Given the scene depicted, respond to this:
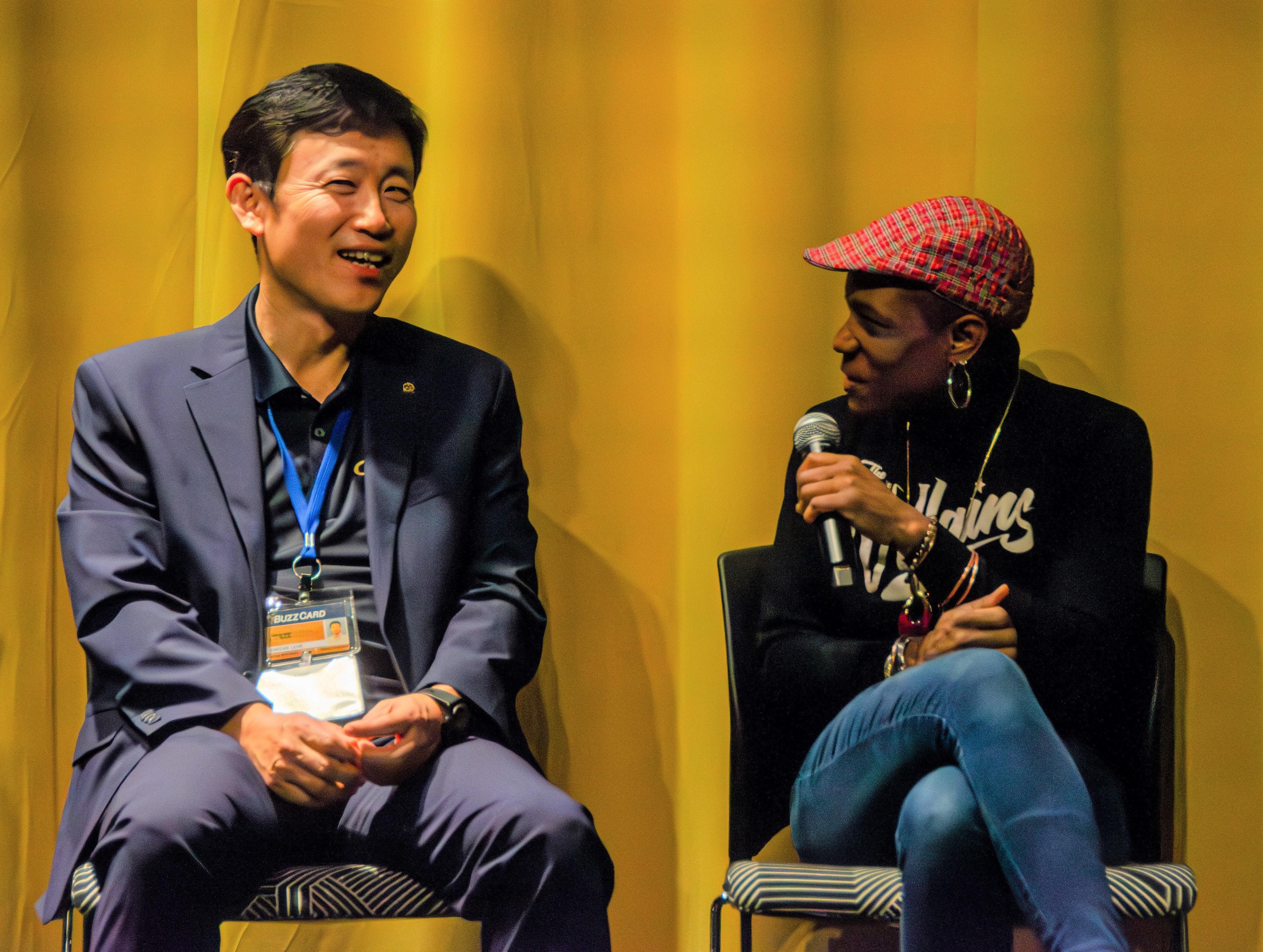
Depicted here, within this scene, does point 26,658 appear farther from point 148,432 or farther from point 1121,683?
point 1121,683

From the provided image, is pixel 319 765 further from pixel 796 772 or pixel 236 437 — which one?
pixel 796 772

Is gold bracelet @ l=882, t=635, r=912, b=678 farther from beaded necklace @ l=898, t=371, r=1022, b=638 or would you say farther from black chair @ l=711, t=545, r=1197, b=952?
black chair @ l=711, t=545, r=1197, b=952

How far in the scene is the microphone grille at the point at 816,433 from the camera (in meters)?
1.78

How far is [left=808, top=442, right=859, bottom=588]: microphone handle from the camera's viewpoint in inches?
63.2

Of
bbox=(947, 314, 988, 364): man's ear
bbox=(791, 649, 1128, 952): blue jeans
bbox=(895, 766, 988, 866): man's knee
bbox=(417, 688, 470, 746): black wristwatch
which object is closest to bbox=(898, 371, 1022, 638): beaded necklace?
bbox=(947, 314, 988, 364): man's ear

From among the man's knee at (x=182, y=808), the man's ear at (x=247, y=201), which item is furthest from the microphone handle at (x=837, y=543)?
the man's ear at (x=247, y=201)

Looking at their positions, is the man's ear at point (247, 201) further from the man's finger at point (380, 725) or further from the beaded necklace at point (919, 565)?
the beaded necklace at point (919, 565)

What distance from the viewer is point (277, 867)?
163 cm

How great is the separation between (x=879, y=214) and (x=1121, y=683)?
98 centimetres

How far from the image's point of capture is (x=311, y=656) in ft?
5.71

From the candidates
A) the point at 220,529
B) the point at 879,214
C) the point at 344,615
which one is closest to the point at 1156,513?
the point at 879,214

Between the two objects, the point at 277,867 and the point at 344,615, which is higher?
the point at 344,615

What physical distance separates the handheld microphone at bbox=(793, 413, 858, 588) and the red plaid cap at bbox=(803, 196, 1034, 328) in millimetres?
245

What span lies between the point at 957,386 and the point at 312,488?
3.25 ft
